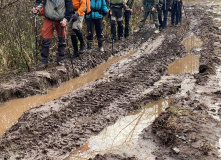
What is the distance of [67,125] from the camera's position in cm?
363

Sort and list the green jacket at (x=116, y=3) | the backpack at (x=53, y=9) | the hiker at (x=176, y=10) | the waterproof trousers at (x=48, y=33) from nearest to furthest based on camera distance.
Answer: the backpack at (x=53, y=9) → the waterproof trousers at (x=48, y=33) → the green jacket at (x=116, y=3) → the hiker at (x=176, y=10)

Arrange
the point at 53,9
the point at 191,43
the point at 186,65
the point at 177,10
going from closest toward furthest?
the point at 53,9 → the point at 186,65 → the point at 191,43 → the point at 177,10

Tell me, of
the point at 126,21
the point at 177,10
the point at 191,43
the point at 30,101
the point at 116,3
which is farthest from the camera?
the point at 177,10

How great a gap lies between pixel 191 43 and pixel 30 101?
6.27 metres

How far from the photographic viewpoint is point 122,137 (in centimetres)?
343

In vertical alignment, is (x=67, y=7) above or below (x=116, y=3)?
below

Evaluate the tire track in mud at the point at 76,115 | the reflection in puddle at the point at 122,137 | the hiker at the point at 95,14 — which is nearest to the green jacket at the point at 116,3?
the hiker at the point at 95,14

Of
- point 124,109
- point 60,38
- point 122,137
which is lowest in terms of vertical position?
point 122,137

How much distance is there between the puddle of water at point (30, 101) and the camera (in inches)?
159

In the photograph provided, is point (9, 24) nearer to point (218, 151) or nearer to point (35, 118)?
point (35, 118)

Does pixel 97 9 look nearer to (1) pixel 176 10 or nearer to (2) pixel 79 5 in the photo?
(2) pixel 79 5

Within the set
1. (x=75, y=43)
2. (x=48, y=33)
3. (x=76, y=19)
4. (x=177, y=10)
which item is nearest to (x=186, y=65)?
(x=75, y=43)

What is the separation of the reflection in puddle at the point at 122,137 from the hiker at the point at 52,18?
8.58 ft

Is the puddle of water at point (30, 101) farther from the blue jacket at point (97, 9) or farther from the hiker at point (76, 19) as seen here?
the blue jacket at point (97, 9)
